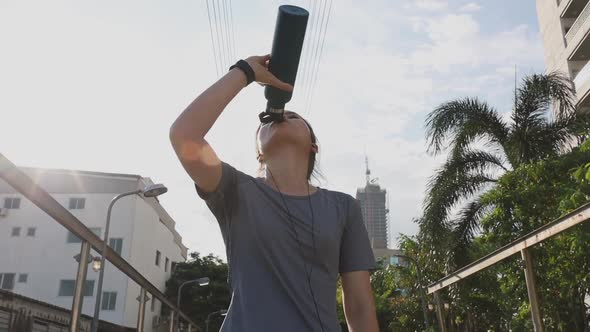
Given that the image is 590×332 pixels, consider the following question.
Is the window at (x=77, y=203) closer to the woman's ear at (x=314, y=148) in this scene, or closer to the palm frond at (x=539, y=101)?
the palm frond at (x=539, y=101)

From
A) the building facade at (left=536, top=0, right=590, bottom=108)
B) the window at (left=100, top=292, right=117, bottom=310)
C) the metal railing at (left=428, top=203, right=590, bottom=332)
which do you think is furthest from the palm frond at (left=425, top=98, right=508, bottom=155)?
the window at (left=100, top=292, right=117, bottom=310)

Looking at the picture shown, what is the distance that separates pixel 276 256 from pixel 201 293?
119 feet

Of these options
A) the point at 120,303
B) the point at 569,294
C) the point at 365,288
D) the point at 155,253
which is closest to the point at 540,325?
the point at 569,294

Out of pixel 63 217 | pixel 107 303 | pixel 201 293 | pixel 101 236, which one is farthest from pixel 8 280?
pixel 63 217

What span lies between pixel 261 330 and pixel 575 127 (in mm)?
12378

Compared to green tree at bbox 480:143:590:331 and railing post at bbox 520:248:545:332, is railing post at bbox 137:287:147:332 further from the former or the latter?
green tree at bbox 480:143:590:331

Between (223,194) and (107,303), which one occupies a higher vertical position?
(107,303)

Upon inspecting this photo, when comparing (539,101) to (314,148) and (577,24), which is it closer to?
(314,148)

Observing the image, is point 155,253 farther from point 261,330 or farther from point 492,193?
point 261,330

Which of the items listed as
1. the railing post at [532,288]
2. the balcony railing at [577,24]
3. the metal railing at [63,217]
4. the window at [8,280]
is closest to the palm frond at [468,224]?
the railing post at [532,288]

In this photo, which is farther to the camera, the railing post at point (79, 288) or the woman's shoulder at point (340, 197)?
the railing post at point (79, 288)

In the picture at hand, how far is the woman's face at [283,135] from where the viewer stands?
5.30 feet

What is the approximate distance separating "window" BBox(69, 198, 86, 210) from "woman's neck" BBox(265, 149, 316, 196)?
30.1 metres

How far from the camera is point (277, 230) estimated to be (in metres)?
1.42
